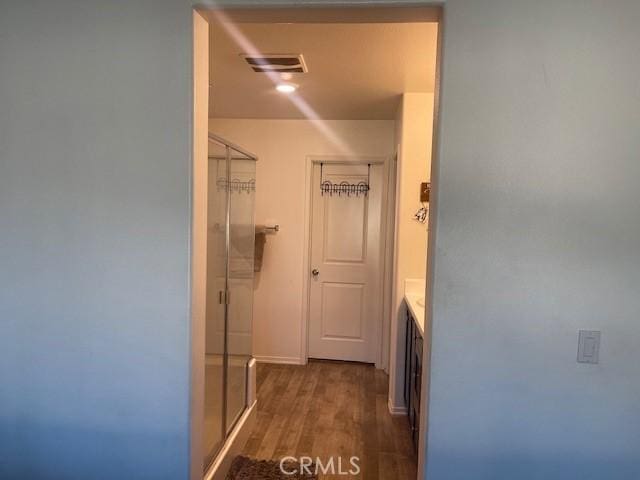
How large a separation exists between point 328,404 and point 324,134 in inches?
97.7

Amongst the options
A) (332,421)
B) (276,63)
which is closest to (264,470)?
(332,421)

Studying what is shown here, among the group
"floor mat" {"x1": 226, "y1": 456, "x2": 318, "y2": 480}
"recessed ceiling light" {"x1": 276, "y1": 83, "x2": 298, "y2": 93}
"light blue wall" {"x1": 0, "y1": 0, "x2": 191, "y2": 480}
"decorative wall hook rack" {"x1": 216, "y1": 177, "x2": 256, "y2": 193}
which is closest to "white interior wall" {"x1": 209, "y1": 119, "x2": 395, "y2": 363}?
"recessed ceiling light" {"x1": 276, "y1": 83, "x2": 298, "y2": 93}

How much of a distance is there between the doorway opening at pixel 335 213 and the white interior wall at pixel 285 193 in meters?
0.01

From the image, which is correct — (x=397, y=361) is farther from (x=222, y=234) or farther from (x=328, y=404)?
(x=222, y=234)

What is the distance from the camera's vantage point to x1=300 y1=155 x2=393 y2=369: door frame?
408 centimetres

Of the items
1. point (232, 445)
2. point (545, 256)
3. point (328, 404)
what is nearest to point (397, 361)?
point (328, 404)

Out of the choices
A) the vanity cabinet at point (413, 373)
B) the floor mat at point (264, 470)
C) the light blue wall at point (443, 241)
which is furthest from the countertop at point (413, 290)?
the light blue wall at point (443, 241)

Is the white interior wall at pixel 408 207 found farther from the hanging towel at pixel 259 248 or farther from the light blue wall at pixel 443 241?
the light blue wall at pixel 443 241

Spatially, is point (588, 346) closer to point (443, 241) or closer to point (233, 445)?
point (443, 241)

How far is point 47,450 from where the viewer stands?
5.31 ft

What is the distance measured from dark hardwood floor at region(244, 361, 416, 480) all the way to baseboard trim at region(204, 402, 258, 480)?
74 mm

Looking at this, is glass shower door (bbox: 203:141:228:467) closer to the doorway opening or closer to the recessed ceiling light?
the doorway opening

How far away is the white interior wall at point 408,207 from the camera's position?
3055 mm

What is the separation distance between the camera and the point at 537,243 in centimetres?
140
